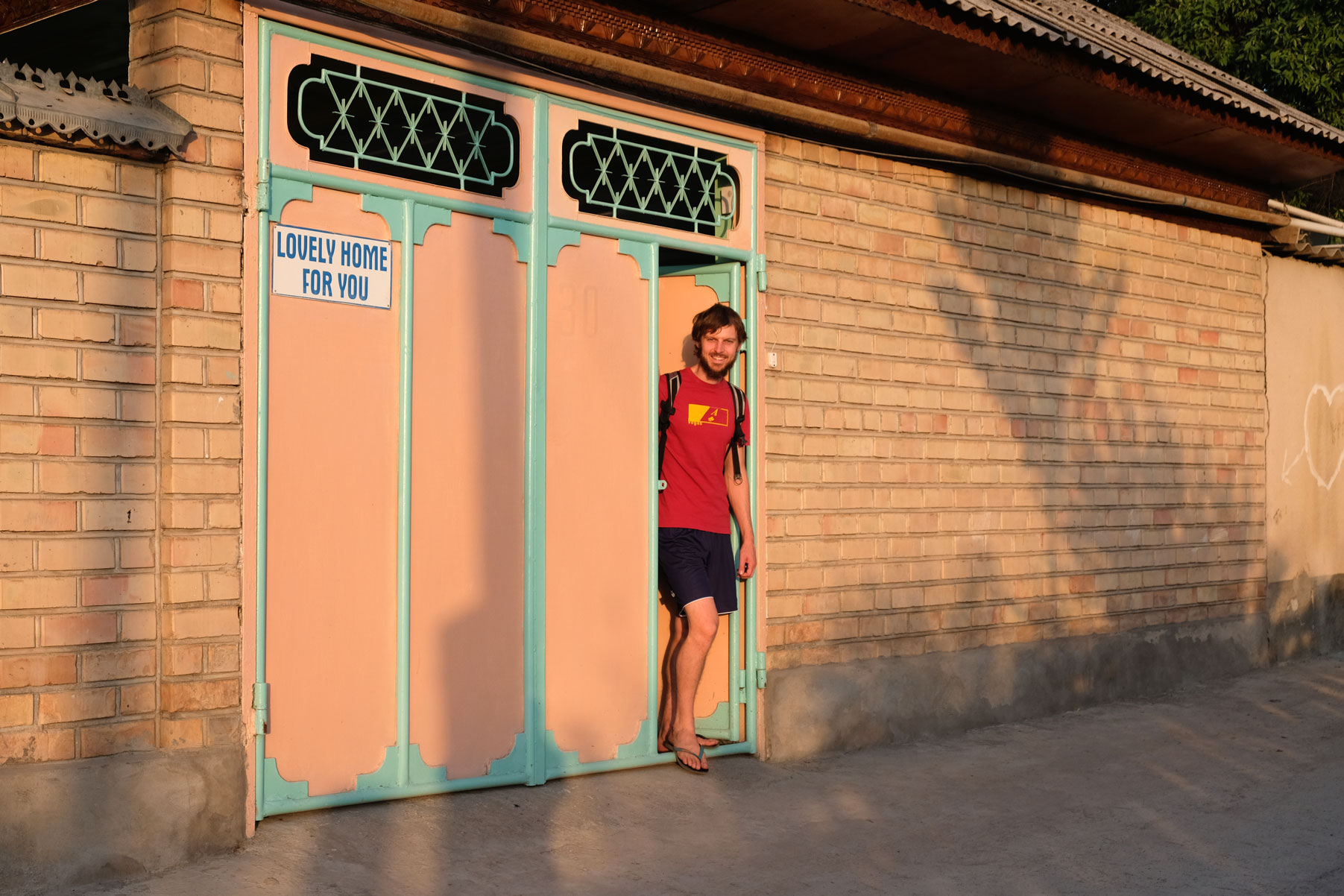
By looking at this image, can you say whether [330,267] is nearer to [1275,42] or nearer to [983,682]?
[983,682]

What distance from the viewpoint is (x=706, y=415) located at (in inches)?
257

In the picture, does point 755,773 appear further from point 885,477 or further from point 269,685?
point 269,685

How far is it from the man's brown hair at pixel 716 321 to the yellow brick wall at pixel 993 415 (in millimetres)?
578

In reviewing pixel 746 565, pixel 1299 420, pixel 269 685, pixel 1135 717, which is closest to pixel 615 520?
pixel 746 565

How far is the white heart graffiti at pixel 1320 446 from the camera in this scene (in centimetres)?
1087

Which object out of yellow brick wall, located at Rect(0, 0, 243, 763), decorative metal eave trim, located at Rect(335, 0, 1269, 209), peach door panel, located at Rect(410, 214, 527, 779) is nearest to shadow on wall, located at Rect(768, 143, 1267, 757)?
decorative metal eave trim, located at Rect(335, 0, 1269, 209)

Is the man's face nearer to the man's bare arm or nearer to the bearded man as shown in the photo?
the bearded man

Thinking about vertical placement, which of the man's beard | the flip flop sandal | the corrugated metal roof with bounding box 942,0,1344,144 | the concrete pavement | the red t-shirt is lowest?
the concrete pavement

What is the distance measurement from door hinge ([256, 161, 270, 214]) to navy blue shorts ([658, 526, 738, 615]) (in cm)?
241

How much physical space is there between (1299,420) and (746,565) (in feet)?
20.4

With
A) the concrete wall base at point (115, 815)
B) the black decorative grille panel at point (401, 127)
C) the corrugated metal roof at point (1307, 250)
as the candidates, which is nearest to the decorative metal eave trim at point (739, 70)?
the black decorative grille panel at point (401, 127)

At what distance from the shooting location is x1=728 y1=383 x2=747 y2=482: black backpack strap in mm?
6621

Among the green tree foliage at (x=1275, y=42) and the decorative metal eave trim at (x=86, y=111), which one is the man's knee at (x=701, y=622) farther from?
the green tree foliage at (x=1275, y=42)

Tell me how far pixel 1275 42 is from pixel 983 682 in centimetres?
1210
